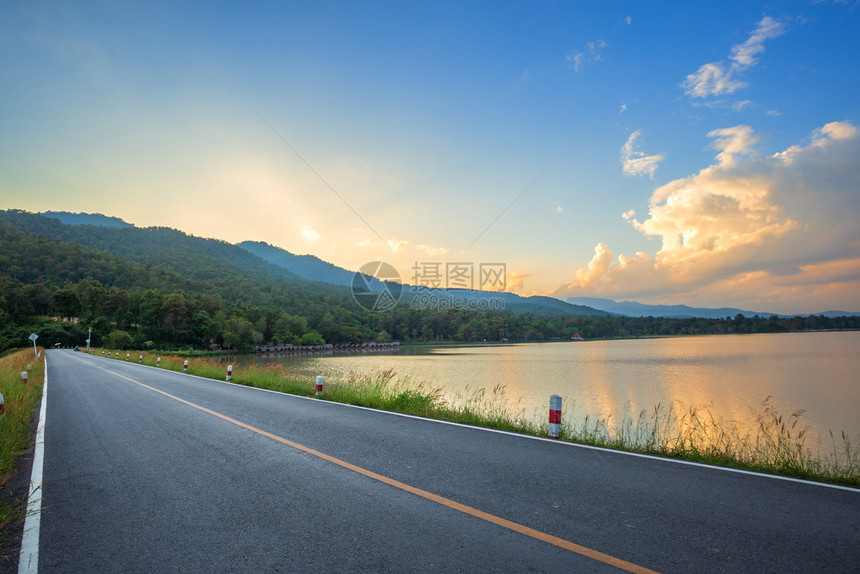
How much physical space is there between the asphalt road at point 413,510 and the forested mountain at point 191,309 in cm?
6782

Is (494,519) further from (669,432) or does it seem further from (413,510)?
(669,432)

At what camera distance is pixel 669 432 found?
1312cm

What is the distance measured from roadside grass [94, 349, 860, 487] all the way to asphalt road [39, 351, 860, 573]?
3.04 ft

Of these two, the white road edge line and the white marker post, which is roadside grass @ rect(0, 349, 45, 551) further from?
the white marker post

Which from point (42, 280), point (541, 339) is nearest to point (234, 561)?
point (541, 339)

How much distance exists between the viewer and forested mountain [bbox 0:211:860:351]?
90062mm

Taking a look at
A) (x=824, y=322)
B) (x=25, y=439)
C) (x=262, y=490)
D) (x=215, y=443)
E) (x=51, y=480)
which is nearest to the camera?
(x=262, y=490)

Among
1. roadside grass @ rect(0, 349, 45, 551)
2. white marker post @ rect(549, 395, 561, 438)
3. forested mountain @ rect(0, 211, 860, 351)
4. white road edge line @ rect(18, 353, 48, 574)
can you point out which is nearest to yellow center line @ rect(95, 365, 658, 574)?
white road edge line @ rect(18, 353, 48, 574)

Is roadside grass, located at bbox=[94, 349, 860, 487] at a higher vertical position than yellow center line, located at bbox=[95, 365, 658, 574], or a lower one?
lower

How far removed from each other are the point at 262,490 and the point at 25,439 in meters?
6.55

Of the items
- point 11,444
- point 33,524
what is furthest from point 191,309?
point 33,524

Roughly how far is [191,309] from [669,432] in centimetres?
10182

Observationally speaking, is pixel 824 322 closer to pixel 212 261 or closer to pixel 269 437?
pixel 269 437

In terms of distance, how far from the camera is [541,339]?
5458 inches
